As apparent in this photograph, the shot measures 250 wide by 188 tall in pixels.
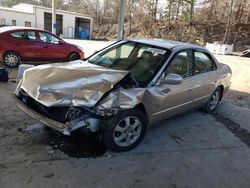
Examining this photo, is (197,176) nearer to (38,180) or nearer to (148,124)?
(148,124)

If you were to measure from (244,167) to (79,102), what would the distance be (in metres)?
2.59

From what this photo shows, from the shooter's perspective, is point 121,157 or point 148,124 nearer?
point 121,157

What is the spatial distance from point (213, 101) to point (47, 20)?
1319 inches

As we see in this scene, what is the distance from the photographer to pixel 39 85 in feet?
11.7

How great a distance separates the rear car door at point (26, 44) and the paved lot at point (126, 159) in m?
4.66

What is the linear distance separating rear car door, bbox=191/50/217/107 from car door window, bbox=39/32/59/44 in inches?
255

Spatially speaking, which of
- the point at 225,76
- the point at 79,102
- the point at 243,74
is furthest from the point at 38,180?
the point at 243,74

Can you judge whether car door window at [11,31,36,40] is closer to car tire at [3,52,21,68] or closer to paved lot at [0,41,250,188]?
car tire at [3,52,21,68]

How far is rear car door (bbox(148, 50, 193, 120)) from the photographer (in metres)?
4.04

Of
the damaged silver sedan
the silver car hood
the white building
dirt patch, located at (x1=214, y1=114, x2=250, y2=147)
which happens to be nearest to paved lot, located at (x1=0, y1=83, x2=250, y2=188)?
dirt patch, located at (x1=214, y1=114, x2=250, y2=147)

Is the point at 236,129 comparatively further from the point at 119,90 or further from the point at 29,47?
the point at 29,47

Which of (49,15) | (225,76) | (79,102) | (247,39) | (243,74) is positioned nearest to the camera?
(79,102)

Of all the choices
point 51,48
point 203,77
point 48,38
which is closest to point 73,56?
point 51,48

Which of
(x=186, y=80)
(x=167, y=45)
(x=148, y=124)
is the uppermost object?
(x=167, y=45)
